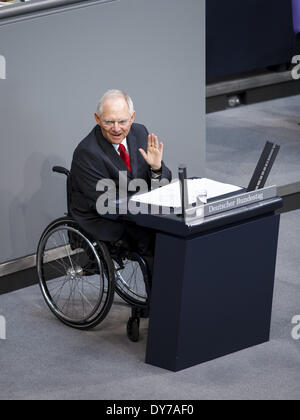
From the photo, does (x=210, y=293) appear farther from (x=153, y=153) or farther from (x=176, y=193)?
(x=153, y=153)

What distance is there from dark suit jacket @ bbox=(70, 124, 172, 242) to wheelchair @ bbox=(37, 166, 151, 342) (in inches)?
2.3

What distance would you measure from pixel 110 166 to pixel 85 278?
1012mm

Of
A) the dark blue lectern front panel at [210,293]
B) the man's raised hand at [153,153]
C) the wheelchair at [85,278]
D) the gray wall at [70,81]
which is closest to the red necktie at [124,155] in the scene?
the man's raised hand at [153,153]

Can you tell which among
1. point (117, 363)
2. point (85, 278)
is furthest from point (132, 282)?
point (117, 363)

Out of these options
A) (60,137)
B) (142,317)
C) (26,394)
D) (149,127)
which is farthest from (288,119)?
(26,394)

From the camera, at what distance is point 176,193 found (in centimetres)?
487

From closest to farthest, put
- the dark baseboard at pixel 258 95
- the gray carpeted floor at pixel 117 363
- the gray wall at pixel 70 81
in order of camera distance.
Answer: the gray carpeted floor at pixel 117 363, the gray wall at pixel 70 81, the dark baseboard at pixel 258 95

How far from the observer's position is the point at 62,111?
5.74 metres

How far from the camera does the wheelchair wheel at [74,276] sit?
16.5 ft

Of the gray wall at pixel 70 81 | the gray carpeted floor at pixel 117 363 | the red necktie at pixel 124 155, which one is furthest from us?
the gray wall at pixel 70 81

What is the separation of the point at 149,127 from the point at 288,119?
2.57 meters

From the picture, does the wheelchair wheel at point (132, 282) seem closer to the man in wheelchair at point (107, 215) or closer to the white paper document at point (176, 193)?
the man in wheelchair at point (107, 215)

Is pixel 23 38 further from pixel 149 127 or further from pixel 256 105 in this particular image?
pixel 256 105

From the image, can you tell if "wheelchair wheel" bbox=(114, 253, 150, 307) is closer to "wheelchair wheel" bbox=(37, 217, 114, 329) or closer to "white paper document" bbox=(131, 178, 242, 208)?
"wheelchair wheel" bbox=(37, 217, 114, 329)
